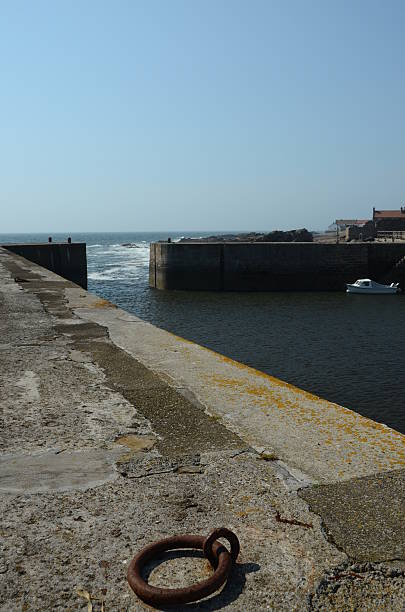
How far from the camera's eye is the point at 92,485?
7.09 feet

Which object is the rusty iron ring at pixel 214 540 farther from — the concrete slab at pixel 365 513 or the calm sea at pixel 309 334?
the calm sea at pixel 309 334

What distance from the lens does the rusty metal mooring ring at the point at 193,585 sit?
149 centimetres

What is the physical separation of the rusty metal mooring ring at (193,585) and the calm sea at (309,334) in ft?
22.1

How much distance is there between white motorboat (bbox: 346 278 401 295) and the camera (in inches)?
1000

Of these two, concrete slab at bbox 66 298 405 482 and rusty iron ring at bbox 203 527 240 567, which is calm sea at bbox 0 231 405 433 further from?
rusty iron ring at bbox 203 527 240 567

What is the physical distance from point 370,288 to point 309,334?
1141 cm

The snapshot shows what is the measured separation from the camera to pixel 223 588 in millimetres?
1567

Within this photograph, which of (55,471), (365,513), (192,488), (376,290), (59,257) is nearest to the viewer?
(365,513)

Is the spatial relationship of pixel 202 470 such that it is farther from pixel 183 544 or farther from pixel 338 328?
pixel 338 328

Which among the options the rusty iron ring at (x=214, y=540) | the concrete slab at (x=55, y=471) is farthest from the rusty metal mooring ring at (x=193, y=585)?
the concrete slab at (x=55, y=471)

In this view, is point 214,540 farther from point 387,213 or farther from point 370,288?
point 387,213

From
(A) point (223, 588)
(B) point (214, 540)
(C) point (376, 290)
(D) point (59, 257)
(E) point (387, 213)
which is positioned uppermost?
(E) point (387, 213)

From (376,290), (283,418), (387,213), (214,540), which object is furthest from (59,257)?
(387,213)

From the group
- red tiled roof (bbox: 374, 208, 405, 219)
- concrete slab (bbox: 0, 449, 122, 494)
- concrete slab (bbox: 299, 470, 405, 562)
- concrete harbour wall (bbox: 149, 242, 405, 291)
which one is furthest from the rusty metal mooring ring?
red tiled roof (bbox: 374, 208, 405, 219)
